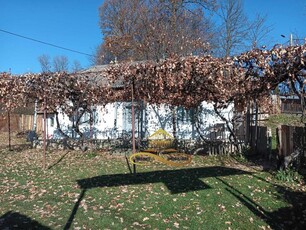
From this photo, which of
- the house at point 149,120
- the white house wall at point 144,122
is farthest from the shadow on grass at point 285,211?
the white house wall at point 144,122

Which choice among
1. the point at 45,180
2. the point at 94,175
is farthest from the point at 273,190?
the point at 45,180

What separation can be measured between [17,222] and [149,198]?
2.79 meters

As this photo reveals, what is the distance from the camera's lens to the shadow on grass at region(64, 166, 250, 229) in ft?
25.6

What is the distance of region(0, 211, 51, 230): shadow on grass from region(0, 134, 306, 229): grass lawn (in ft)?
0.06

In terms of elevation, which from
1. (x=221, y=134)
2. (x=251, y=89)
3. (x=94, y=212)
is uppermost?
(x=251, y=89)

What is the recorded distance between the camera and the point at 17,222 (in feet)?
18.0

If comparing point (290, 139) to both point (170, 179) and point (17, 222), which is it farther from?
point (17, 222)

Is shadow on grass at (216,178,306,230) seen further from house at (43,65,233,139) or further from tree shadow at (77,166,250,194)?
house at (43,65,233,139)

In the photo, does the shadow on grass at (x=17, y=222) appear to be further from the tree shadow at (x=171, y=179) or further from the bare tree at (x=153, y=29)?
the bare tree at (x=153, y=29)

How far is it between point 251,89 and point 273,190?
3.83 m

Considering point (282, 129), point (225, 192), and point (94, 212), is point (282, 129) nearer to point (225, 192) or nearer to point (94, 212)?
point (225, 192)

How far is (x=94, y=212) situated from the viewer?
599cm

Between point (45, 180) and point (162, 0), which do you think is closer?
point (45, 180)

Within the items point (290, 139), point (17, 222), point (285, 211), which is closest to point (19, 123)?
point (17, 222)
